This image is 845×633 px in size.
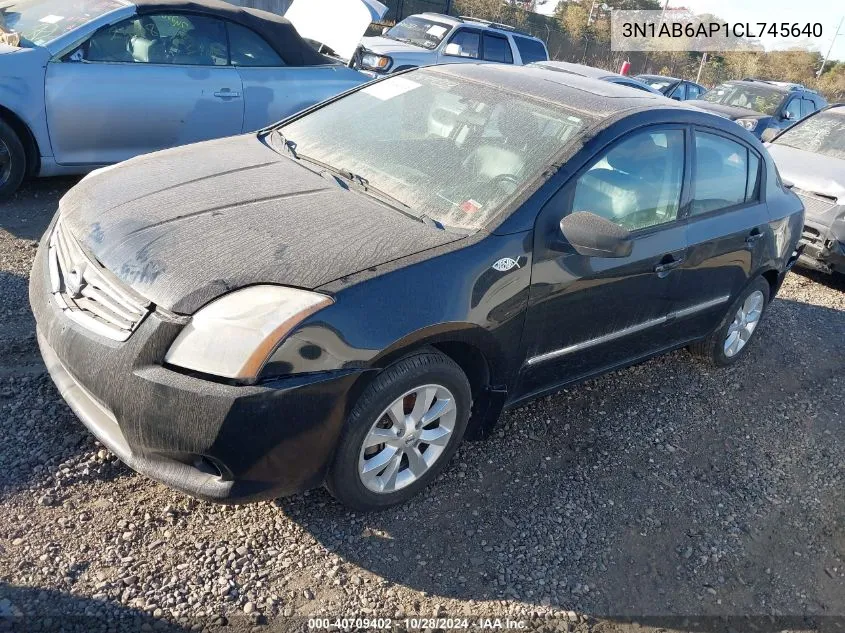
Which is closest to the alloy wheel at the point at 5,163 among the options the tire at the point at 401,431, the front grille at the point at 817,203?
the tire at the point at 401,431

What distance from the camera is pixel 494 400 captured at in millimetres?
2947

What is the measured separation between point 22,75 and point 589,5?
118 feet

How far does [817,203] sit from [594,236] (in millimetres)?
4915

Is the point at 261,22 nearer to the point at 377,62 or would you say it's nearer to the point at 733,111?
the point at 377,62

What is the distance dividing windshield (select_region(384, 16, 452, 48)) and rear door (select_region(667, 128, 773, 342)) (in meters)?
8.44

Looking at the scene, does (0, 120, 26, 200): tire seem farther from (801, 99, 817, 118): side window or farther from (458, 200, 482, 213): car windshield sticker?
(801, 99, 817, 118): side window

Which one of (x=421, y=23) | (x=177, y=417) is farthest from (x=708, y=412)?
(x=421, y=23)

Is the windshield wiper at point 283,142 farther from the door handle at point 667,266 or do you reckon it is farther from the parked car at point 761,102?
the parked car at point 761,102

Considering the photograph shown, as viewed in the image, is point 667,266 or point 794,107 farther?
point 794,107

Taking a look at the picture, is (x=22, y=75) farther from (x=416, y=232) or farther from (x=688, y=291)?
(x=688, y=291)

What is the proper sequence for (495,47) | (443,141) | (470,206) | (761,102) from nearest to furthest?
(470,206)
(443,141)
(495,47)
(761,102)

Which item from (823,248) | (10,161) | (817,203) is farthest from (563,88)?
(817,203)

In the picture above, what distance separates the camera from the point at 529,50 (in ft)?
40.0

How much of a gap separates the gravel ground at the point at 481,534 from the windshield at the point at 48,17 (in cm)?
232
